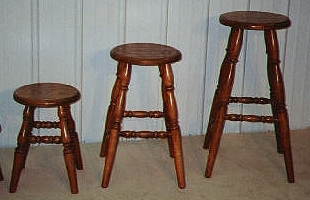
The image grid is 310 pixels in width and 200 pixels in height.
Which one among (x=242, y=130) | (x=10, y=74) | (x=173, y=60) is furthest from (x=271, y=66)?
(x=10, y=74)

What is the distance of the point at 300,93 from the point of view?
2969 millimetres

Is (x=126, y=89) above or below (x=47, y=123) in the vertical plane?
above

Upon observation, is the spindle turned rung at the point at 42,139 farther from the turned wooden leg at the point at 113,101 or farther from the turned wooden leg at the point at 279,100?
the turned wooden leg at the point at 279,100

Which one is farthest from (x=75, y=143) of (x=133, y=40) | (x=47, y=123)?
(x=133, y=40)

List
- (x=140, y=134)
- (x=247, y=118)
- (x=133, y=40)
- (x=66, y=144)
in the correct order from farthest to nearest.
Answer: (x=133, y=40)
(x=247, y=118)
(x=140, y=134)
(x=66, y=144)

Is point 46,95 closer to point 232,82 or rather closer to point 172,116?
point 172,116

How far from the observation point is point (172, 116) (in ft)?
7.41

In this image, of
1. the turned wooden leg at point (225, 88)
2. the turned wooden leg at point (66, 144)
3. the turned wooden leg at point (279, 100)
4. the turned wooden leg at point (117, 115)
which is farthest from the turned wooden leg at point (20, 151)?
the turned wooden leg at point (279, 100)

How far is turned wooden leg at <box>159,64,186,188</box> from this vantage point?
224cm

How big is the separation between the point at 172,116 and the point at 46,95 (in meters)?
0.48

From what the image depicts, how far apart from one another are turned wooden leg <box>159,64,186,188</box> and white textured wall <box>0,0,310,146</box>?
44 cm

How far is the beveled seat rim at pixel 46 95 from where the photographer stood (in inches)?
84.0

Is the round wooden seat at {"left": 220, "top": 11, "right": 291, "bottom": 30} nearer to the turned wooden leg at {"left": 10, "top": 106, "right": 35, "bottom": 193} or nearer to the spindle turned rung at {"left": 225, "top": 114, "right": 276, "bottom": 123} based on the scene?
the spindle turned rung at {"left": 225, "top": 114, "right": 276, "bottom": 123}

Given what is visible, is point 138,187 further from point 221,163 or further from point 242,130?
point 242,130
